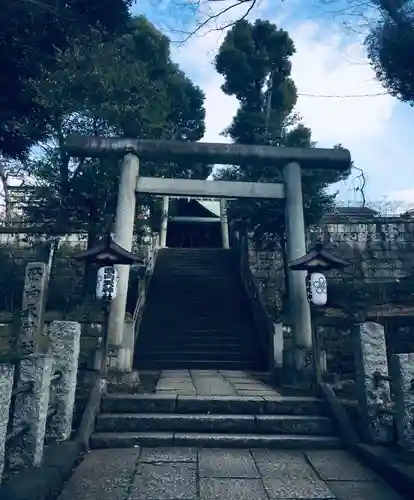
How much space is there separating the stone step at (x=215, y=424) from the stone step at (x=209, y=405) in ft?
0.61

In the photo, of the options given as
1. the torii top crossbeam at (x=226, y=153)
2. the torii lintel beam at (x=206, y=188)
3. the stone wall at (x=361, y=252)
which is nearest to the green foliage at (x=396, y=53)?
the torii top crossbeam at (x=226, y=153)

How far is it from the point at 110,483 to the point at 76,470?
51 centimetres

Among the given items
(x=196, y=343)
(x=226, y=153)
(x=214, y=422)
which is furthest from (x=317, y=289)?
(x=226, y=153)

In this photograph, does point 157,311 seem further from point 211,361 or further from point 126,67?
point 126,67

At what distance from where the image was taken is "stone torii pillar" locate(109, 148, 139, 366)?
761 cm

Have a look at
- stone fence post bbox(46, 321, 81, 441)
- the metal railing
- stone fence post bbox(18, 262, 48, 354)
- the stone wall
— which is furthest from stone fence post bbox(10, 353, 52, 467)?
the stone wall

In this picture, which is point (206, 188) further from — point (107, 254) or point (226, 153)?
point (107, 254)

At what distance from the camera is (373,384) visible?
4457 millimetres

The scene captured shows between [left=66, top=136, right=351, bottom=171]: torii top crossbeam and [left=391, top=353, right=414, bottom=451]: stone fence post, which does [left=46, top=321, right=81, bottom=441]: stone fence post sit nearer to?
[left=391, top=353, right=414, bottom=451]: stone fence post

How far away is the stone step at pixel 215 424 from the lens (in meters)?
4.88

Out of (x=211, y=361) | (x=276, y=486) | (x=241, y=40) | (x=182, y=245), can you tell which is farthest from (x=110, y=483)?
(x=182, y=245)

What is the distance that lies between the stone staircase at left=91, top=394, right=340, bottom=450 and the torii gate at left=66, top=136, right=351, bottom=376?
302cm

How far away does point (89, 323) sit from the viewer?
9141 mm

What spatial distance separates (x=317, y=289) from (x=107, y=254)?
12.0 feet
